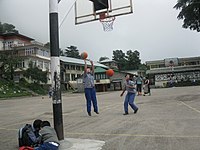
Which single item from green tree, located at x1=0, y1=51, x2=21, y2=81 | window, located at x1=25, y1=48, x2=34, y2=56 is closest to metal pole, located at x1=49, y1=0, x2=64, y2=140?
green tree, located at x1=0, y1=51, x2=21, y2=81

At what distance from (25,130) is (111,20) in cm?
776

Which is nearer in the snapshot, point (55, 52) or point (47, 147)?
point (47, 147)

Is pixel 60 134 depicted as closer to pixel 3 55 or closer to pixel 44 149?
pixel 44 149

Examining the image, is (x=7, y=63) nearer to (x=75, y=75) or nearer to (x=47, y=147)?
(x=75, y=75)

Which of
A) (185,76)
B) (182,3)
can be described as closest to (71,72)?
(185,76)

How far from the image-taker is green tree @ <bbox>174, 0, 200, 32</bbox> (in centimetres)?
2948

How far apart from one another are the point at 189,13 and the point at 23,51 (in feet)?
129

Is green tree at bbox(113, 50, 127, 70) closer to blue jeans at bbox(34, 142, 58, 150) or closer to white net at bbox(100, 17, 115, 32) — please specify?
white net at bbox(100, 17, 115, 32)

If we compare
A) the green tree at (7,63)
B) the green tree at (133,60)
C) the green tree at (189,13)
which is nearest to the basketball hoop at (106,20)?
the green tree at (189,13)

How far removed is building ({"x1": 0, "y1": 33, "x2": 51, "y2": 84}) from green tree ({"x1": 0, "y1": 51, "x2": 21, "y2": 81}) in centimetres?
362

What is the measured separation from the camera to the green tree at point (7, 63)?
48.1m

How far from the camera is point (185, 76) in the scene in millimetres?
61406

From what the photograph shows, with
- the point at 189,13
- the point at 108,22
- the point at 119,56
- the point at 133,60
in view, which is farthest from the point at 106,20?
the point at 119,56

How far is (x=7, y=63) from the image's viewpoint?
4862 centimetres
